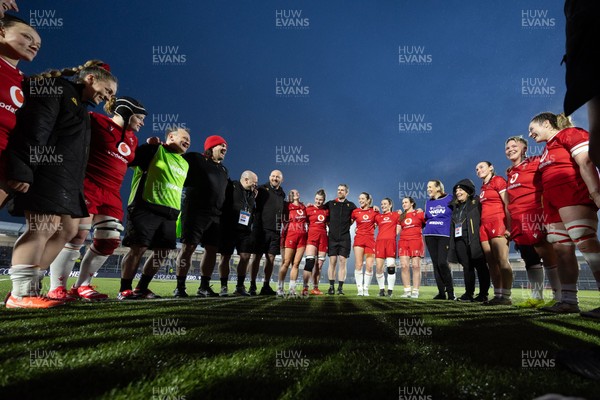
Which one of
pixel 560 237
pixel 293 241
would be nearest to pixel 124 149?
pixel 293 241

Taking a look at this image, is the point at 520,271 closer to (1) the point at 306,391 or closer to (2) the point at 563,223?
(2) the point at 563,223

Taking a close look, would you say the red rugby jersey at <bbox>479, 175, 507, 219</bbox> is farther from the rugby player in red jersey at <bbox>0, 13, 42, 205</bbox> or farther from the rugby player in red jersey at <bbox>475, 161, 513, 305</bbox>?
the rugby player in red jersey at <bbox>0, 13, 42, 205</bbox>

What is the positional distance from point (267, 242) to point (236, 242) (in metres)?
0.75

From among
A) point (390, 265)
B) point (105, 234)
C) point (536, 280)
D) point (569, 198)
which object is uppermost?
point (569, 198)

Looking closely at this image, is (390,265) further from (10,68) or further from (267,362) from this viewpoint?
(10,68)

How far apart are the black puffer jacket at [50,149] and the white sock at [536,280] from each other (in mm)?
6466

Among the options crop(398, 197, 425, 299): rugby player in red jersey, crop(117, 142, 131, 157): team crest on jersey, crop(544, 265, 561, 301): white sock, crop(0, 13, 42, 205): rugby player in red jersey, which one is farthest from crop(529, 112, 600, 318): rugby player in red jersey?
crop(117, 142, 131, 157): team crest on jersey

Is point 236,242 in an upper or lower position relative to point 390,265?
upper

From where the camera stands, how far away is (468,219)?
A: 664 centimetres

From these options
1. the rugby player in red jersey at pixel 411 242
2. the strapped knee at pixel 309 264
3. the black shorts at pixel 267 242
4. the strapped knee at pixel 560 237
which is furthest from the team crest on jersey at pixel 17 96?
the rugby player in red jersey at pixel 411 242

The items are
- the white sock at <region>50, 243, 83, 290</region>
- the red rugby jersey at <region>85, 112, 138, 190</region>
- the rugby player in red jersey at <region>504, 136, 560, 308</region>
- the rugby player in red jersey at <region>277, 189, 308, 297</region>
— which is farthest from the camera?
the rugby player in red jersey at <region>277, 189, 308, 297</region>

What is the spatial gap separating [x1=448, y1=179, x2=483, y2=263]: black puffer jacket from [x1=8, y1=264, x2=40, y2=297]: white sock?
276 inches

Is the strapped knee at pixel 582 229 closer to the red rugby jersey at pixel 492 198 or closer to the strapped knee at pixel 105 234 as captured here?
the red rugby jersey at pixel 492 198

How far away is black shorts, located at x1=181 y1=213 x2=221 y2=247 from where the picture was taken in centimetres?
515
